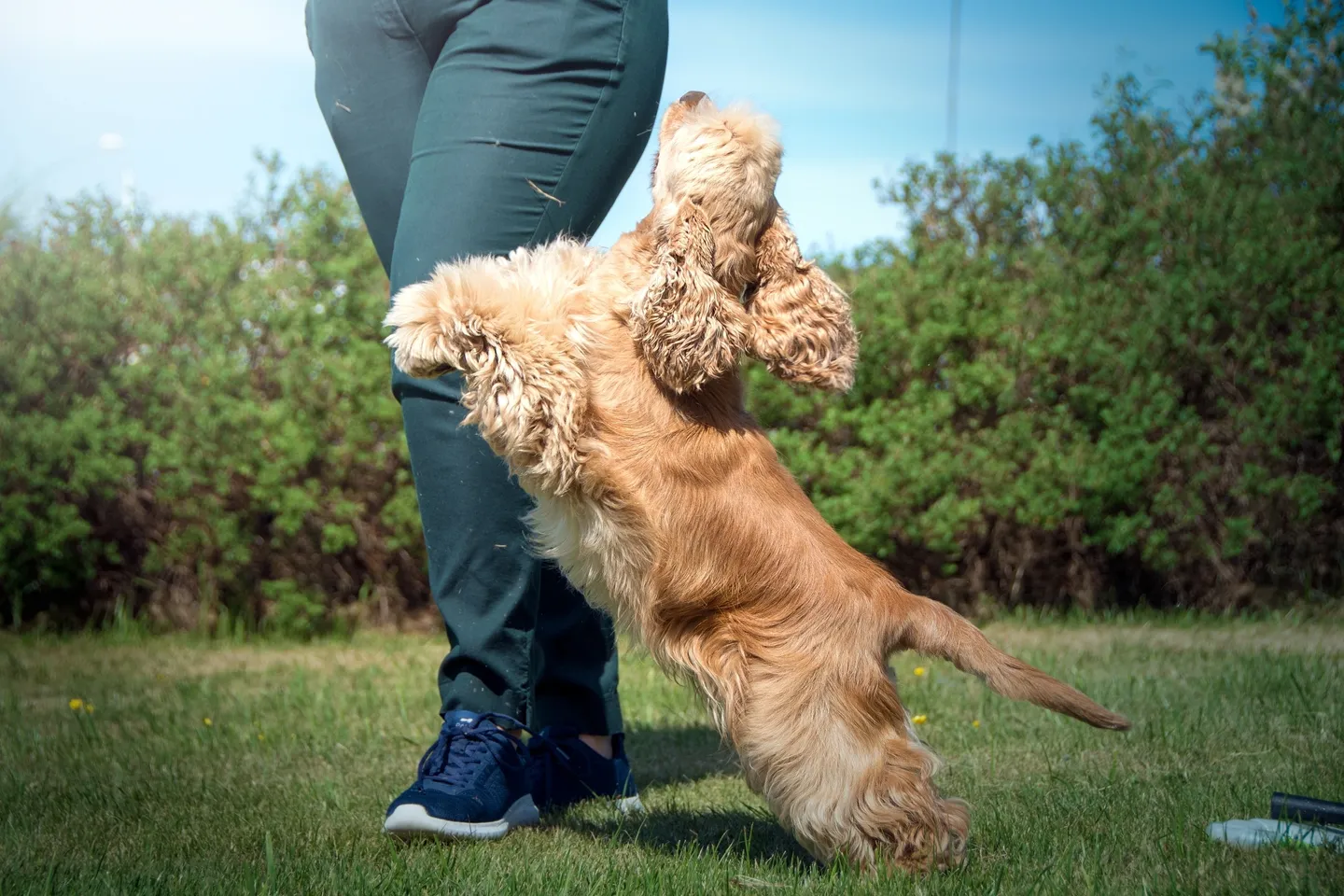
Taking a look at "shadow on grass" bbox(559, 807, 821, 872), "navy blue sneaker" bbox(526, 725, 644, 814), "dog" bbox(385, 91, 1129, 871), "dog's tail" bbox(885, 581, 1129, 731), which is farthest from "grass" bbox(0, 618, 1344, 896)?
"dog's tail" bbox(885, 581, 1129, 731)

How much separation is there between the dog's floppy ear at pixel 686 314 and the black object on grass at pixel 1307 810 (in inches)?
65.9

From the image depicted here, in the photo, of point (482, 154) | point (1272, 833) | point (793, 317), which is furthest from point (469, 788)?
point (1272, 833)

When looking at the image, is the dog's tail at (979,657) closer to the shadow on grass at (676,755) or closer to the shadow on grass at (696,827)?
the shadow on grass at (696,827)

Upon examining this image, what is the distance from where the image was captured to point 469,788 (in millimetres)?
2932

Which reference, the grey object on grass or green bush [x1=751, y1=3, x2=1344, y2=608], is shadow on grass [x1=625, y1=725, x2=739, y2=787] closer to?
the grey object on grass

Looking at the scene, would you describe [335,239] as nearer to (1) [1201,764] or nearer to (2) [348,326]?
(2) [348,326]

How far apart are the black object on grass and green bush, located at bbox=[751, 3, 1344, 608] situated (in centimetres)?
383

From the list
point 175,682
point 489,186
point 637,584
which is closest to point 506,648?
point 637,584

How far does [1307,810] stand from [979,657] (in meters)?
0.92

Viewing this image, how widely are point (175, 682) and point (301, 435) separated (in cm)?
154

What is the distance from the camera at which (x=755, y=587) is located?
2.68 meters

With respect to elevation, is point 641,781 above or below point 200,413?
below

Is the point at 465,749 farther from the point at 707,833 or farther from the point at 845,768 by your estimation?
the point at 845,768

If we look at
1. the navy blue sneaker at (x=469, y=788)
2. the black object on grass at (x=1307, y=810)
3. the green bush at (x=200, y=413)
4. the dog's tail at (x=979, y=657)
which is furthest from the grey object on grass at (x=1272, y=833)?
the green bush at (x=200, y=413)
